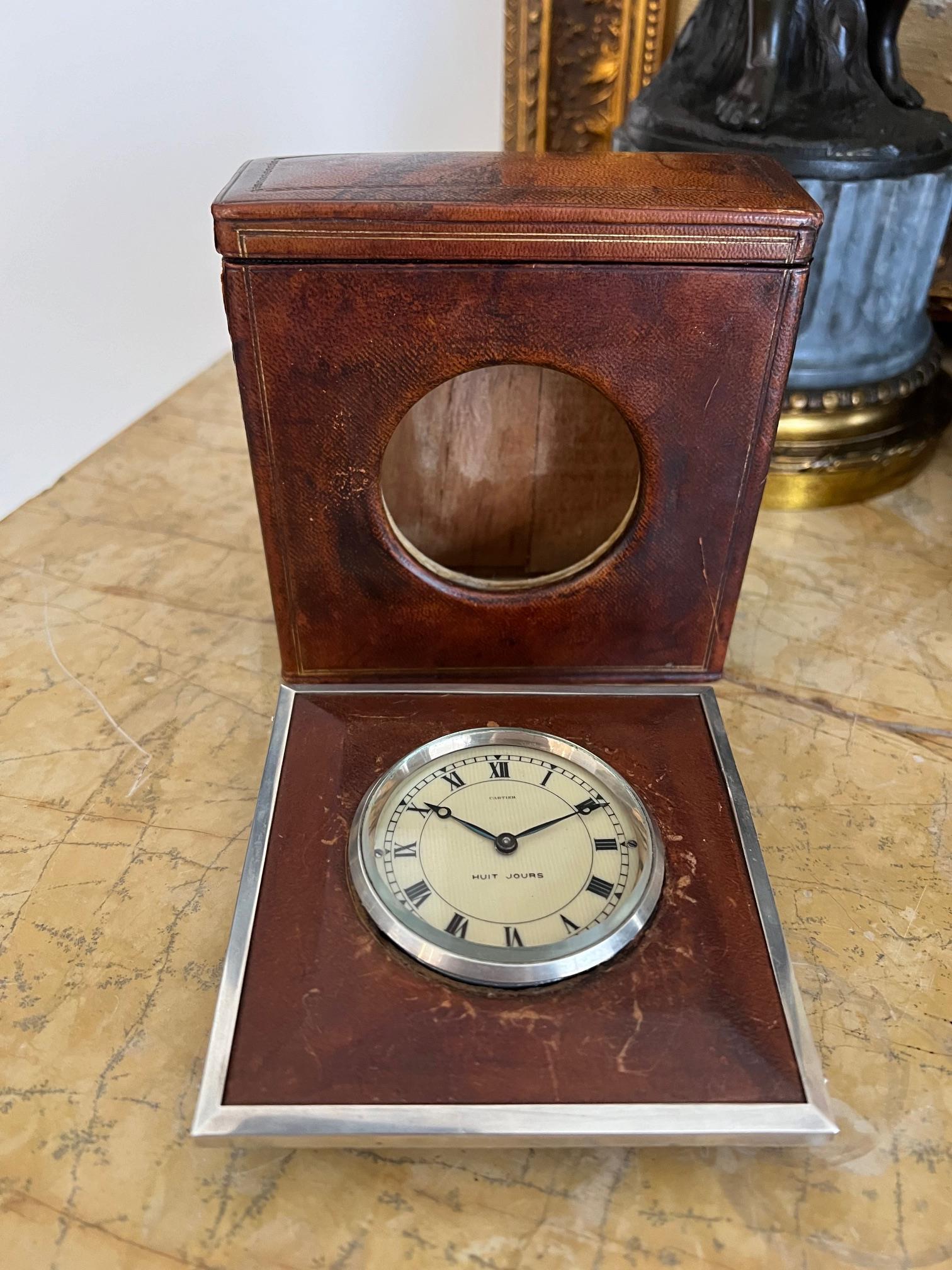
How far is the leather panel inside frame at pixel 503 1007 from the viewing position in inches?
23.7

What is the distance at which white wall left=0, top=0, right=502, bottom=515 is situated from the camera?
1.18m

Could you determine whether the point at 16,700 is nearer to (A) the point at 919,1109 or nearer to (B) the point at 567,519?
(B) the point at 567,519

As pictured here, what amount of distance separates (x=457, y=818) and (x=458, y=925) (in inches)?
3.6

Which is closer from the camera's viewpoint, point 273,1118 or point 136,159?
point 273,1118

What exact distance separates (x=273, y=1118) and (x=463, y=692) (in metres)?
0.41

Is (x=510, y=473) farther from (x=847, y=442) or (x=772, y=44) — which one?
(x=772, y=44)

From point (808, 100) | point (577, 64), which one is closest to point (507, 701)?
point (808, 100)

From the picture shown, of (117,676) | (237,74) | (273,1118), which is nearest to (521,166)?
(117,676)

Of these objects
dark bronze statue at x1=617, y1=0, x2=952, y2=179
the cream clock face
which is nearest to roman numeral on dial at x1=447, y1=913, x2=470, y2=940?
the cream clock face

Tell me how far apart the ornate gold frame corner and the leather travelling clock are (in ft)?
3.44

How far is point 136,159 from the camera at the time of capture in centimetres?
134

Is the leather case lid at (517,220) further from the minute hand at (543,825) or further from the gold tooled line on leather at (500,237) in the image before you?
the minute hand at (543,825)

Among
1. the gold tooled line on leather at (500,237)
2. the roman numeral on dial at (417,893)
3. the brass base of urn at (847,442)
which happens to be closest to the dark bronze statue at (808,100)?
the brass base of urn at (847,442)

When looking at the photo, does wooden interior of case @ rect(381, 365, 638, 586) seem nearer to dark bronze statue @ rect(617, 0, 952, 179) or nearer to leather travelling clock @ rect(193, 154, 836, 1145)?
leather travelling clock @ rect(193, 154, 836, 1145)
